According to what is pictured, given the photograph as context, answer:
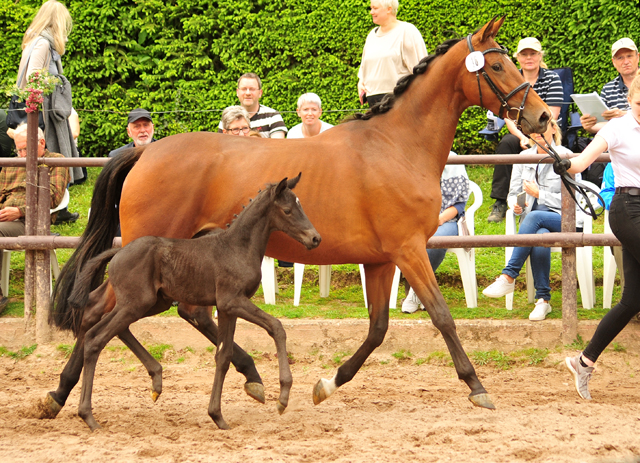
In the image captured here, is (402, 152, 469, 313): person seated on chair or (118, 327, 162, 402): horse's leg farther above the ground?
(402, 152, 469, 313): person seated on chair

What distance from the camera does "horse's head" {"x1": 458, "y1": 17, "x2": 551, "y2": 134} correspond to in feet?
15.8

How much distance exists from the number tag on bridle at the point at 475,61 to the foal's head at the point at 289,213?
141cm

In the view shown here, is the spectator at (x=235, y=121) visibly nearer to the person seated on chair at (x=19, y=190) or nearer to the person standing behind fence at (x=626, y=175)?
the person seated on chair at (x=19, y=190)

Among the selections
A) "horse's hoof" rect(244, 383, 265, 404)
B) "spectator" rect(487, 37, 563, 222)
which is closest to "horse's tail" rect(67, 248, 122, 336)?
"horse's hoof" rect(244, 383, 265, 404)

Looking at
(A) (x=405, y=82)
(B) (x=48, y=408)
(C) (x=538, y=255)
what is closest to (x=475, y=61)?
(A) (x=405, y=82)

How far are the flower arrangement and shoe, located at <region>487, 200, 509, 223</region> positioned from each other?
5.14 metres

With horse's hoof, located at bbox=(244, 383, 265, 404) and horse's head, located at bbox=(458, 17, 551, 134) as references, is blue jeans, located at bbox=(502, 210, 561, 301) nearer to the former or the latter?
horse's head, located at bbox=(458, 17, 551, 134)

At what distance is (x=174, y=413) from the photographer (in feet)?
15.9

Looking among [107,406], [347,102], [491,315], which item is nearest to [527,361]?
[491,315]

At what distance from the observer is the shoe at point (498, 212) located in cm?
882

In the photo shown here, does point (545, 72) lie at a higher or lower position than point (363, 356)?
higher

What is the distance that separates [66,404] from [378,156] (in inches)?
109

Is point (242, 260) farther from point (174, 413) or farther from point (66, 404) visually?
point (66, 404)

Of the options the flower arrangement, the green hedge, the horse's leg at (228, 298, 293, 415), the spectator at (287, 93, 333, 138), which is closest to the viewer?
the horse's leg at (228, 298, 293, 415)
